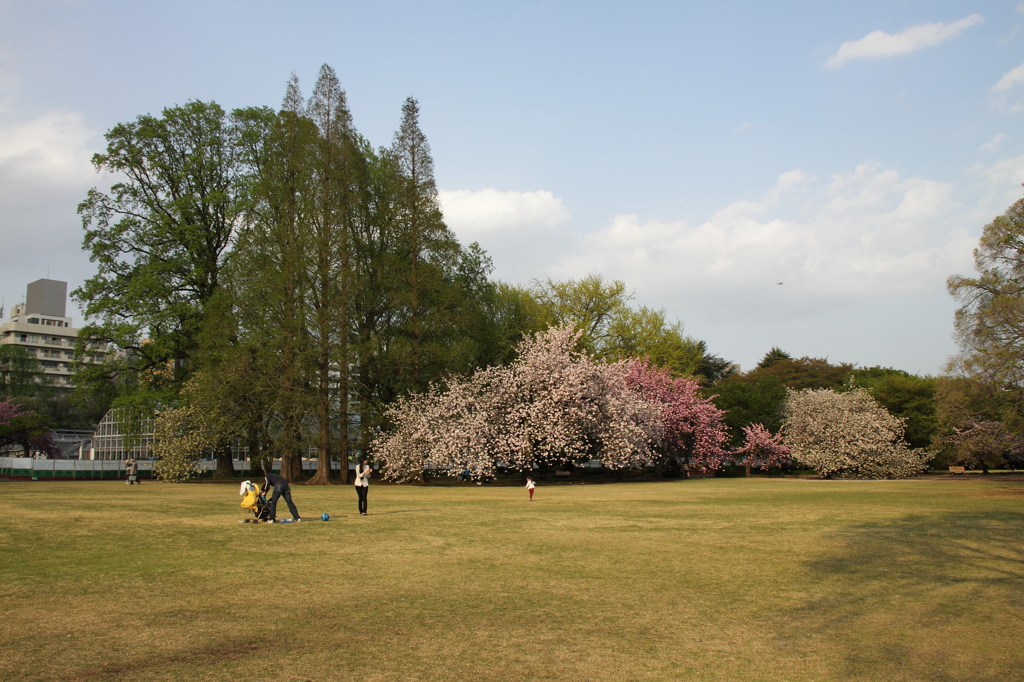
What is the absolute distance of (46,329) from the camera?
12506 centimetres

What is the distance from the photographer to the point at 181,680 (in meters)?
6.54

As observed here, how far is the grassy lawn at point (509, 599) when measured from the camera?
721 centimetres

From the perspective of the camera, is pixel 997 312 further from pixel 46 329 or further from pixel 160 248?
pixel 46 329

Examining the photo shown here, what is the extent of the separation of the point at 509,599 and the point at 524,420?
3131 cm

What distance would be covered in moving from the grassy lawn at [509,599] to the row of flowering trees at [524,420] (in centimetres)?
2111

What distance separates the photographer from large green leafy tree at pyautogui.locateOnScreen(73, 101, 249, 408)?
138ft

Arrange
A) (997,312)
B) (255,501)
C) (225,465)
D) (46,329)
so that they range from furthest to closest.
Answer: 1. (46,329)
2. (225,465)
3. (997,312)
4. (255,501)

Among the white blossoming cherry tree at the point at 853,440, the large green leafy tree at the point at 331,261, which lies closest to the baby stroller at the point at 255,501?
the large green leafy tree at the point at 331,261

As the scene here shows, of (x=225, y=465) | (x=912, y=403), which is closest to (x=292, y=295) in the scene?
(x=225, y=465)

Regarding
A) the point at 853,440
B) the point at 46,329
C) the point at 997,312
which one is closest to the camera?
the point at 997,312

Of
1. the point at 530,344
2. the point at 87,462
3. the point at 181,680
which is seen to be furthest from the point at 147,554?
the point at 87,462

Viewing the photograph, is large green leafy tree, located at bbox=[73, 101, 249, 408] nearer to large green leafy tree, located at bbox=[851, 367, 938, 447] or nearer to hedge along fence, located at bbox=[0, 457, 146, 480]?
hedge along fence, located at bbox=[0, 457, 146, 480]

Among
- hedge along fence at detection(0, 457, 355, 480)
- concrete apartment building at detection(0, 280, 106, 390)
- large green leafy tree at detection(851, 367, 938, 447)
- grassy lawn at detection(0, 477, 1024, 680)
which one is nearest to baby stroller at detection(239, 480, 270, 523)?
grassy lawn at detection(0, 477, 1024, 680)

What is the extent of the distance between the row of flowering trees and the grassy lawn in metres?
21.1
